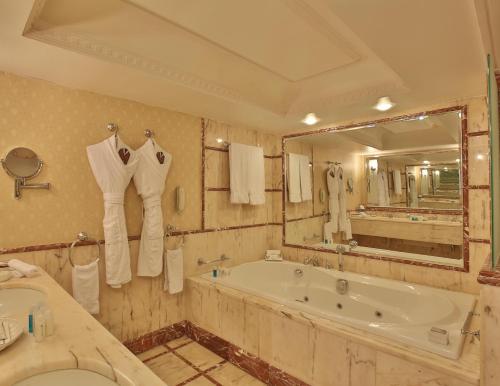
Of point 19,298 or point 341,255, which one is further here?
point 341,255

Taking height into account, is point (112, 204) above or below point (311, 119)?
below

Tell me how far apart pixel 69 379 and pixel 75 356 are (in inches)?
2.4

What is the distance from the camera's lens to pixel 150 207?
96.6 inches

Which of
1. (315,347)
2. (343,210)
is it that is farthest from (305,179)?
(315,347)

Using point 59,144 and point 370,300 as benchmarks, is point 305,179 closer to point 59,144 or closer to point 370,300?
point 370,300

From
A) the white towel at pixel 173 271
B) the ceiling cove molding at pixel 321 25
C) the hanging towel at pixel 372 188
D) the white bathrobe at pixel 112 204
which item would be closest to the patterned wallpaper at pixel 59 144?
the white bathrobe at pixel 112 204

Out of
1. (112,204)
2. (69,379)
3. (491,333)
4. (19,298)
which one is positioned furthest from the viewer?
(112,204)

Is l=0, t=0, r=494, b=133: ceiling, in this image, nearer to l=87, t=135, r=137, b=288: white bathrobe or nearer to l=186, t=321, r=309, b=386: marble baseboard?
l=87, t=135, r=137, b=288: white bathrobe

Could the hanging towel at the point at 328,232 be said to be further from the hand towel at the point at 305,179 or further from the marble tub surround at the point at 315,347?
the marble tub surround at the point at 315,347

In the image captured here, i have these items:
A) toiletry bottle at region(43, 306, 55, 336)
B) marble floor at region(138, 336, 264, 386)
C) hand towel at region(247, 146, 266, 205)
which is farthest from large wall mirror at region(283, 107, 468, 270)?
toiletry bottle at region(43, 306, 55, 336)

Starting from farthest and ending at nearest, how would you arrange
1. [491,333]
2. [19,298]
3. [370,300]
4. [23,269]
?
[370,300], [23,269], [19,298], [491,333]

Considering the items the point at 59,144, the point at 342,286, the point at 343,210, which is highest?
the point at 59,144

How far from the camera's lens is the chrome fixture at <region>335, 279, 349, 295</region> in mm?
2812

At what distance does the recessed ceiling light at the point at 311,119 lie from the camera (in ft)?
9.43
